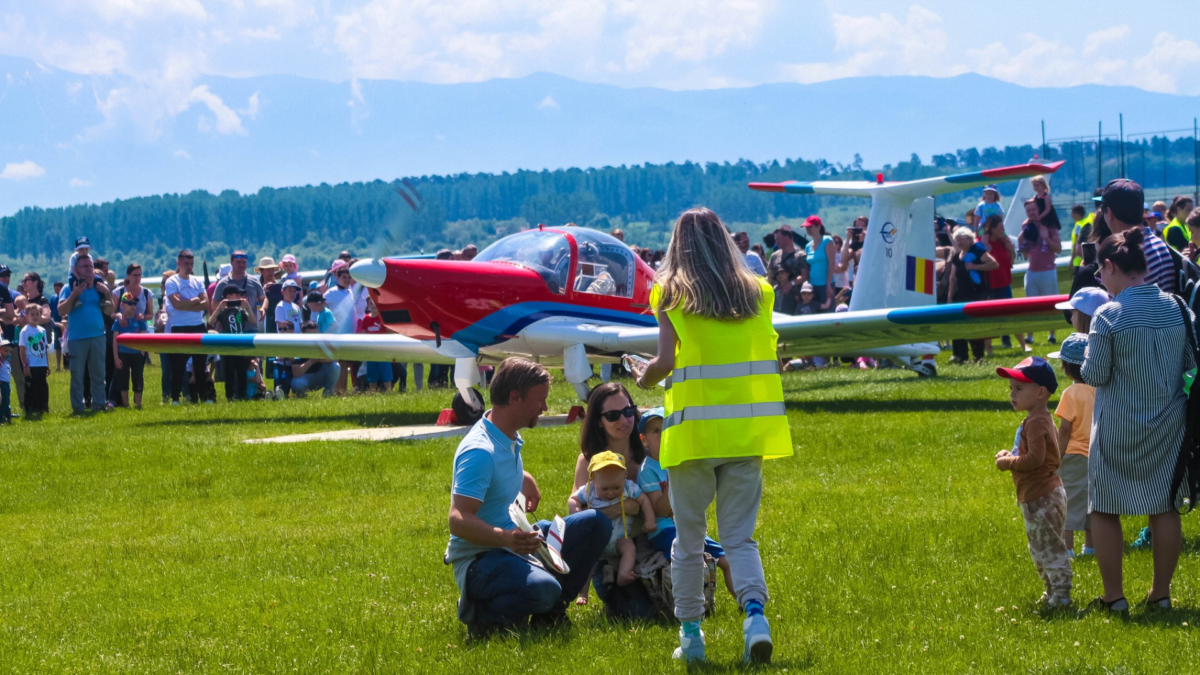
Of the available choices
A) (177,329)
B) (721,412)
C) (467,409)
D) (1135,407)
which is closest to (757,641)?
(721,412)

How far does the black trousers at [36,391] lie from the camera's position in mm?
17141

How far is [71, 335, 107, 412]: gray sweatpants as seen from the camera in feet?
53.6

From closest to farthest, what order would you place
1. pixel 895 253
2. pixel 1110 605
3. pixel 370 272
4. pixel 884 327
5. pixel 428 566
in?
pixel 1110 605, pixel 428 566, pixel 370 272, pixel 884 327, pixel 895 253

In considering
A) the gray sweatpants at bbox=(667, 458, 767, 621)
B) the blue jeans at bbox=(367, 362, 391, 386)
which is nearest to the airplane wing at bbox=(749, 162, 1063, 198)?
the blue jeans at bbox=(367, 362, 391, 386)

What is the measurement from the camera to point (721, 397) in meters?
4.65

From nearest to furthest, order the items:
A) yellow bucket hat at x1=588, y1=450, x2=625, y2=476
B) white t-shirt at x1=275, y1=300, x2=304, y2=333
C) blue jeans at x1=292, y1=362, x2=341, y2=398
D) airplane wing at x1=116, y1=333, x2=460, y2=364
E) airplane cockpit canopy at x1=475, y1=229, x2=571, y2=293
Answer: yellow bucket hat at x1=588, y1=450, x2=625, y2=476
airplane cockpit canopy at x1=475, y1=229, x2=571, y2=293
airplane wing at x1=116, y1=333, x2=460, y2=364
white t-shirt at x1=275, y1=300, x2=304, y2=333
blue jeans at x1=292, y1=362, x2=341, y2=398

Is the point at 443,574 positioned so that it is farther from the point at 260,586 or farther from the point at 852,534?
the point at 852,534

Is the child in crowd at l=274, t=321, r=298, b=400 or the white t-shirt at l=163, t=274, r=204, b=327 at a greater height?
the white t-shirt at l=163, t=274, r=204, b=327

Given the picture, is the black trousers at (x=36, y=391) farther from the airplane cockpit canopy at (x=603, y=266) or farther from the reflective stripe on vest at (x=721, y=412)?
the reflective stripe on vest at (x=721, y=412)

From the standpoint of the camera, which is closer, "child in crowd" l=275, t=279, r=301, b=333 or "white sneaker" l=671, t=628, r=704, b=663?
"white sneaker" l=671, t=628, r=704, b=663

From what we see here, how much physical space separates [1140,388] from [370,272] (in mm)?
8726

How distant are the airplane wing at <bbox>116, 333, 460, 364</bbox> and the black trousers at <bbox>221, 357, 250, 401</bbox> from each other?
1.93 meters

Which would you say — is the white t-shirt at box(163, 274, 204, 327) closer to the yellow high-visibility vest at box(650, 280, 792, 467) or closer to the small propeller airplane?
the small propeller airplane

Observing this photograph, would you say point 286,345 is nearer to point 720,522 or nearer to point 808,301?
point 808,301
